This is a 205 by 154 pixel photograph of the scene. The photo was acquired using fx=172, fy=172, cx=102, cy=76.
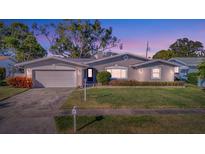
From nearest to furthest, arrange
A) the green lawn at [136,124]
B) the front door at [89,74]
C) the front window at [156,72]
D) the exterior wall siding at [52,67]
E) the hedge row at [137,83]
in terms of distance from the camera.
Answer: the green lawn at [136,124], the exterior wall siding at [52,67], the hedge row at [137,83], the front window at [156,72], the front door at [89,74]

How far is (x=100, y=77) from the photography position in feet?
64.8

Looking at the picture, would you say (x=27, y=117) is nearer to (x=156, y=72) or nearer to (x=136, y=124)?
(x=136, y=124)

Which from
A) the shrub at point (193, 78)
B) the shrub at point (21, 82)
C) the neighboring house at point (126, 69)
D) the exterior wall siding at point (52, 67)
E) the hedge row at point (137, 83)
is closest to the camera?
the shrub at point (21, 82)

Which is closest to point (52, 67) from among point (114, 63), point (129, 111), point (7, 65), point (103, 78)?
point (103, 78)

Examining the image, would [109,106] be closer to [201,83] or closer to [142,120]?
[142,120]

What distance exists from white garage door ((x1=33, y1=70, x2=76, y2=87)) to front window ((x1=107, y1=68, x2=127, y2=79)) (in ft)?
16.4

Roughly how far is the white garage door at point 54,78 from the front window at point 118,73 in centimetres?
500

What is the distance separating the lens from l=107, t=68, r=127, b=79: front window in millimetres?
21797

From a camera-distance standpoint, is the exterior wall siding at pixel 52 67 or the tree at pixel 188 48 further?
the tree at pixel 188 48

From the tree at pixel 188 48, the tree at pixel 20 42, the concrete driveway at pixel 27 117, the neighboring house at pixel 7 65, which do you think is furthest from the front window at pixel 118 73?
the tree at pixel 188 48

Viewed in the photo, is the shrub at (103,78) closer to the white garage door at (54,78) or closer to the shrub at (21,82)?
the white garage door at (54,78)

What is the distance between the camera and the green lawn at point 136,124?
22.3 feet

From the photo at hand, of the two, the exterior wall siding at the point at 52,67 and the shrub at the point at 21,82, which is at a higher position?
the exterior wall siding at the point at 52,67

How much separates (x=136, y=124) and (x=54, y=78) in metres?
14.0
